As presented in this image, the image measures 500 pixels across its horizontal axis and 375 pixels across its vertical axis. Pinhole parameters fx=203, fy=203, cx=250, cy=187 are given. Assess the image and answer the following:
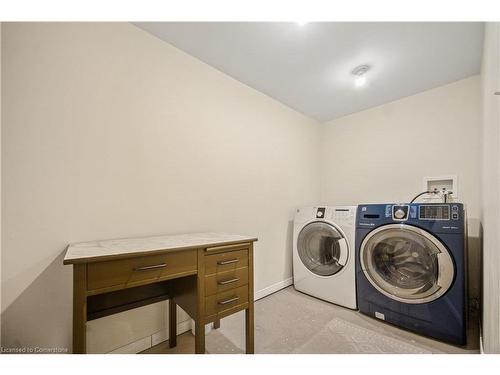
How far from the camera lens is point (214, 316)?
3.34ft

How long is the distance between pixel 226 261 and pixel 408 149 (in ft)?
7.23

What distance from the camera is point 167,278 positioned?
900mm

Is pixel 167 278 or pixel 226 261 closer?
pixel 167 278

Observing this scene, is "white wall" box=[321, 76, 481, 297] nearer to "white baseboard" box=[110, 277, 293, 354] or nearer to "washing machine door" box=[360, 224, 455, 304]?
"washing machine door" box=[360, 224, 455, 304]

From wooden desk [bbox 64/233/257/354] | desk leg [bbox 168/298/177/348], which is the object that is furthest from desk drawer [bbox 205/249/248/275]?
desk leg [bbox 168/298/177/348]

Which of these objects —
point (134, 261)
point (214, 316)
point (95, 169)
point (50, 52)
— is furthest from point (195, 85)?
point (214, 316)

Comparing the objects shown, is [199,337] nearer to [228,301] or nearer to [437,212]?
[228,301]

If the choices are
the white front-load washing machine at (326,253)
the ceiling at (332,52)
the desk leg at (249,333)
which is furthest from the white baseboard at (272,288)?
the ceiling at (332,52)

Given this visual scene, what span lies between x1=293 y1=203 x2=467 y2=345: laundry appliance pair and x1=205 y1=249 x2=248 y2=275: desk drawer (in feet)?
3.61

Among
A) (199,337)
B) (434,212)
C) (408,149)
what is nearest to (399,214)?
(434,212)

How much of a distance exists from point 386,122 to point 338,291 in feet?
6.13

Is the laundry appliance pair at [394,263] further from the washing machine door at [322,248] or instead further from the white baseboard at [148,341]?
the white baseboard at [148,341]

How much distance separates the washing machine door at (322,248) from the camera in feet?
6.06
